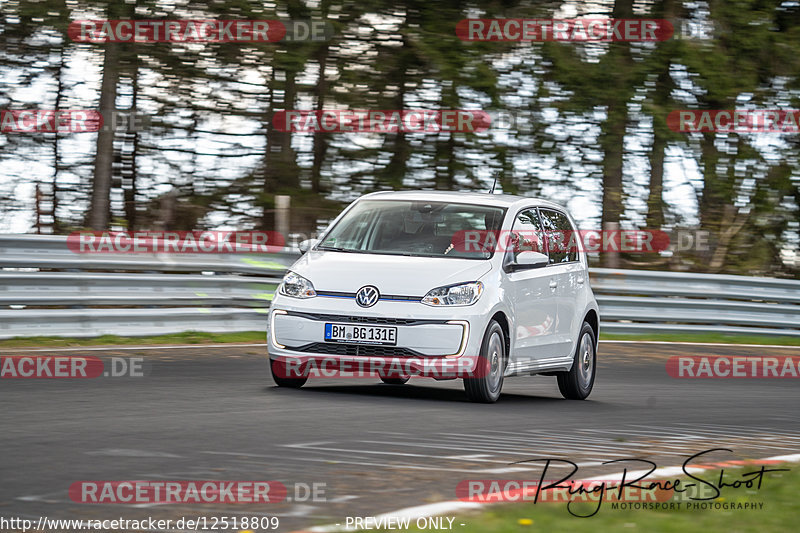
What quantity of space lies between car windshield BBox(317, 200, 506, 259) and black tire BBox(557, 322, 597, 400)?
5.35ft

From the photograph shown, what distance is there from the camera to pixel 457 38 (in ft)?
66.8

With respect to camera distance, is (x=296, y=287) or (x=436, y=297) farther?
(x=296, y=287)

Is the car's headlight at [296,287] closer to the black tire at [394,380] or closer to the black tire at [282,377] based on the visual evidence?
the black tire at [282,377]

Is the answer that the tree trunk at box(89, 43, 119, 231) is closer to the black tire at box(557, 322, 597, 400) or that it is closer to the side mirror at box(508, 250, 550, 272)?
the black tire at box(557, 322, 597, 400)

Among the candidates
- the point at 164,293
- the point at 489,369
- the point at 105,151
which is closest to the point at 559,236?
the point at 489,369

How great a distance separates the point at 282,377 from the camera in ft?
35.6

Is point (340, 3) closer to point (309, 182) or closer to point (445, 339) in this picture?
point (309, 182)

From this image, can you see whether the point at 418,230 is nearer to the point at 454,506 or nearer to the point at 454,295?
the point at 454,295

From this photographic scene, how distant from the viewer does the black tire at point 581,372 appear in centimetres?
Answer: 1205

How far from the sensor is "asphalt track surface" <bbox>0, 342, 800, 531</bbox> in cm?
624

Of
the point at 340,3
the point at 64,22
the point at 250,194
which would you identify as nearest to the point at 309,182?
the point at 250,194

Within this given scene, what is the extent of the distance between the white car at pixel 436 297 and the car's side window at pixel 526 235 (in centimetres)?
1

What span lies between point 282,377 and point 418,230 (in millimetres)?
1611

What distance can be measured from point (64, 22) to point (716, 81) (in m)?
10.1
